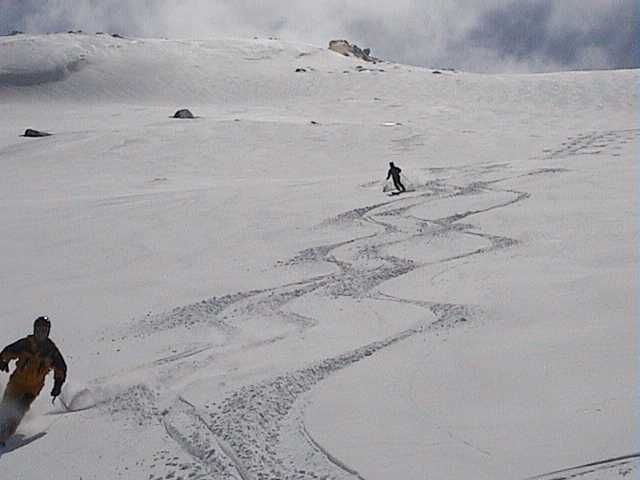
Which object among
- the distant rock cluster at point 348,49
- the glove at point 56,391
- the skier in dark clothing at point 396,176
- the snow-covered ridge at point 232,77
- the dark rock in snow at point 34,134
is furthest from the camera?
the distant rock cluster at point 348,49

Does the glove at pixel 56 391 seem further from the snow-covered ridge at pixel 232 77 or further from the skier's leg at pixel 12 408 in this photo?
the snow-covered ridge at pixel 232 77

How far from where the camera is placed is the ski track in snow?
485 centimetres

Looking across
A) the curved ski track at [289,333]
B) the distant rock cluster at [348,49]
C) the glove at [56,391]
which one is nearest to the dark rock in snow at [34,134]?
the curved ski track at [289,333]

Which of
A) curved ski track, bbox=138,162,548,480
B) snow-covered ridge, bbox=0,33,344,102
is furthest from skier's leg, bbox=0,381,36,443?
snow-covered ridge, bbox=0,33,344,102

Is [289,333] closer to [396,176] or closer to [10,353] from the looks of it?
[10,353]

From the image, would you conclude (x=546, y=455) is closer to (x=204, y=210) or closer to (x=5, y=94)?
(x=204, y=210)

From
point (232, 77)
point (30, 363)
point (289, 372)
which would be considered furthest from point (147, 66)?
point (30, 363)

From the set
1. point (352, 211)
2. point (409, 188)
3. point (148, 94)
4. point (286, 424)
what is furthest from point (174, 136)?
point (286, 424)

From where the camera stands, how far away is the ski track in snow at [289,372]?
15.9 feet

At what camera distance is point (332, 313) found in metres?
8.22

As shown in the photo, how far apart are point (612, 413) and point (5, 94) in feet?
164

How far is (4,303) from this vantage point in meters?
9.59

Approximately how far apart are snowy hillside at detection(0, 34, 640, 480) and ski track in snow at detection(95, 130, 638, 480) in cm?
2

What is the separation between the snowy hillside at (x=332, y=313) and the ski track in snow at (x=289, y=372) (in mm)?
24
